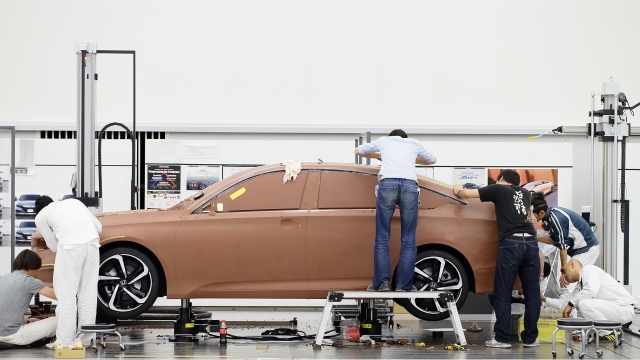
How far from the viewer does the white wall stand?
12086mm

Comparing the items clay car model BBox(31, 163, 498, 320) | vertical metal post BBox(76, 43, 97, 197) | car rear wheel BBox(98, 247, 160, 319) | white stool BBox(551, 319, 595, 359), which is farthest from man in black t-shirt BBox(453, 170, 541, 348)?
vertical metal post BBox(76, 43, 97, 197)

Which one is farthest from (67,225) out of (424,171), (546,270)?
(424,171)

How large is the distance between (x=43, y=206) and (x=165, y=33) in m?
4.92

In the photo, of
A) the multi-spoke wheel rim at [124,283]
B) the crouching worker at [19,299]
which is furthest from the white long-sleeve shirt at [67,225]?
the multi-spoke wheel rim at [124,283]

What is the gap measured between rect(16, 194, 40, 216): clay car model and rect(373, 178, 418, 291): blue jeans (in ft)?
19.3

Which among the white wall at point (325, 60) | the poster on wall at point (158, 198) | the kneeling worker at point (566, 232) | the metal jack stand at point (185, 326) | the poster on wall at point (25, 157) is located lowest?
the metal jack stand at point (185, 326)

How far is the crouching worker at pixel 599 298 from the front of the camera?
8.23 m

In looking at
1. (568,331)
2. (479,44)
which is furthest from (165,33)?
(568,331)

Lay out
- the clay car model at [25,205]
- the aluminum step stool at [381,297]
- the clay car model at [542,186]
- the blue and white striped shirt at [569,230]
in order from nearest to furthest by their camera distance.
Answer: the aluminum step stool at [381,297], the blue and white striped shirt at [569,230], the clay car model at [25,205], the clay car model at [542,186]

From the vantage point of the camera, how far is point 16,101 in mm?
12047

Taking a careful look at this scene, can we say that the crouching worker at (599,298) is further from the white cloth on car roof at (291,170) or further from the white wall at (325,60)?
the white wall at (325,60)

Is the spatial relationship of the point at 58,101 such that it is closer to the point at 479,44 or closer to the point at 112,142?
the point at 112,142

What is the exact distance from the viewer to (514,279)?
787cm

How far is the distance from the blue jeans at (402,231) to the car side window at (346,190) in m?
0.28
